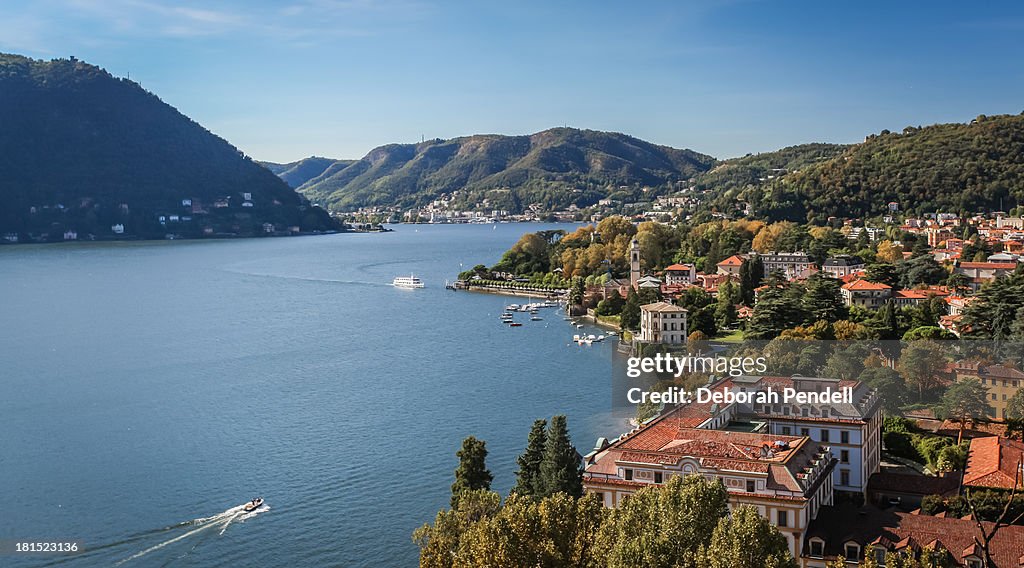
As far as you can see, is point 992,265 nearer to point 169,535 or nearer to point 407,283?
point 407,283

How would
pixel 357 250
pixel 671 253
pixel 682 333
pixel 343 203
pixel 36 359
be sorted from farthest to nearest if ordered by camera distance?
pixel 343 203 < pixel 357 250 < pixel 671 253 < pixel 682 333 < pixel 36 359

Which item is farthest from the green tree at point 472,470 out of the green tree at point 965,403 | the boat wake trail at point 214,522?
the green tree at point 965,403

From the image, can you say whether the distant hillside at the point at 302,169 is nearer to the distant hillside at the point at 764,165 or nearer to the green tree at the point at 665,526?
the distant hillside at the point at 764,165

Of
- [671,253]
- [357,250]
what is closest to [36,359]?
[671,253]

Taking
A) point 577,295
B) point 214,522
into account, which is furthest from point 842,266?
point 214,522

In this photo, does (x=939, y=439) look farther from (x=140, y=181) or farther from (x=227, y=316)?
(x=140, y=181)

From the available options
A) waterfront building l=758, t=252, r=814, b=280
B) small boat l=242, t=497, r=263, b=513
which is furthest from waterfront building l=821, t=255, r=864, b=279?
small boat l=242, t=497, r=263, b=513

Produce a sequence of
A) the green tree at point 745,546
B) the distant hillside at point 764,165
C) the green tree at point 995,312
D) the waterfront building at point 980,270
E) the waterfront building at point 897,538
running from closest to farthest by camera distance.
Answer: the green tree at point 745,546
the waterfront building at point 897,538
the green tree at point 995,312
the waterfront building at point 980,270
the distant hillside at point 764,165
